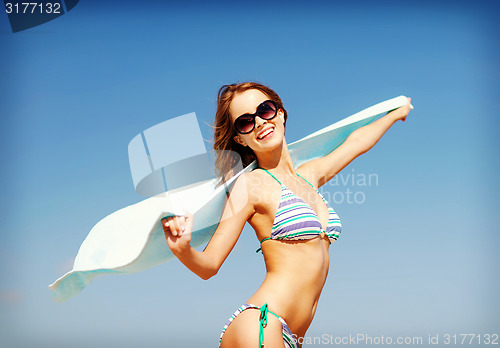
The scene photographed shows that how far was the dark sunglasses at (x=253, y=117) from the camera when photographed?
3830mm

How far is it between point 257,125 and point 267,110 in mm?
149

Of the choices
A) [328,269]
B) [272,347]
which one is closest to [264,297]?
[272,347]

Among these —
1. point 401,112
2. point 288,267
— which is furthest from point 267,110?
point 401,112

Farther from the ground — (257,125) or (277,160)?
(257,125)

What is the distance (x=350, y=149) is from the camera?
4.44 m

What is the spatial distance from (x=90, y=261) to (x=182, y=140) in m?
1.09

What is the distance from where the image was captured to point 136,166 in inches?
131

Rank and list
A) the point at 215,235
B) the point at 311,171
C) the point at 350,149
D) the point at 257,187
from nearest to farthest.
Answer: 1. the point at 215,235
2. the point at 257,187
3. the point at 311,171
4. the point at 350,149

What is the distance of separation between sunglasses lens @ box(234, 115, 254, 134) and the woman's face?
0.03 meters

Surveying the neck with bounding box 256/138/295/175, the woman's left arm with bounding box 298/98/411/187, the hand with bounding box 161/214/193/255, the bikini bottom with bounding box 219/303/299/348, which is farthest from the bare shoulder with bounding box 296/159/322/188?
the hand with bounding box 161/214/193/255

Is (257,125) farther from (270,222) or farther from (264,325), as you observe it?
(264,325)

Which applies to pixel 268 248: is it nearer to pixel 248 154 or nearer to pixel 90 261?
pixel 248 154

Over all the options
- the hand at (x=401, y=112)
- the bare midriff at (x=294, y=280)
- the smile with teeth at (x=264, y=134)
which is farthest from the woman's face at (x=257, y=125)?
the hand at (x=401, y=112)

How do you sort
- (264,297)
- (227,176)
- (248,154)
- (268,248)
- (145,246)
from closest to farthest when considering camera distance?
(145,246)
(264,297)
(268,248)
(227,176)
(248,154)
